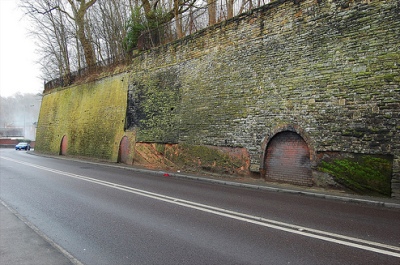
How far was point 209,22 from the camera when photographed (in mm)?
16891

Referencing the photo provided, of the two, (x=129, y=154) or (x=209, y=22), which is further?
(x=129, y=154)

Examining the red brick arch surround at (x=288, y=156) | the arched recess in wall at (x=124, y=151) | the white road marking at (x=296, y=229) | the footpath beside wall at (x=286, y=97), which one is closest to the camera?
the white road marking at (x=296, y=229)

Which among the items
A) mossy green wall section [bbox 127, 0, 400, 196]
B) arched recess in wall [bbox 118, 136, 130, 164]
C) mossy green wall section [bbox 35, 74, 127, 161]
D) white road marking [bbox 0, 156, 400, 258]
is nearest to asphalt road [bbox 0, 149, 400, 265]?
white road marking [bbox 0, 156, 400, 258]

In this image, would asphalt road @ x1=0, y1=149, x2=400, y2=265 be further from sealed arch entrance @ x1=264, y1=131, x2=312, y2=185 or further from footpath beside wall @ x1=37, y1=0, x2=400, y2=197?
footpath beside wall @ x1=37, y1=0, x2=400, y2=197

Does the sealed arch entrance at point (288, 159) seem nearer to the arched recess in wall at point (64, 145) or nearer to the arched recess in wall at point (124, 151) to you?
the arched recess in wall at point (124, 151)

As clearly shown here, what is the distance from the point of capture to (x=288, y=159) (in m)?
10.9

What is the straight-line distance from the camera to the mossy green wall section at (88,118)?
20875 millimetres

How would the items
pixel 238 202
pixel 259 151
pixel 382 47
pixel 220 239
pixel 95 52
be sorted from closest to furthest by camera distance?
1. pixel 220 239
2. pixel 238 202
3. pixel 382 47
4. pixel 259 151
5. pixel 95 52

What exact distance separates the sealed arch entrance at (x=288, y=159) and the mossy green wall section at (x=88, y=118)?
11736 mm

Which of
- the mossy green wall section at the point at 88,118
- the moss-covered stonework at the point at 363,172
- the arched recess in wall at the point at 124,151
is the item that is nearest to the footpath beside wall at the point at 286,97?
the moss-covered stonework at the point at 363,172

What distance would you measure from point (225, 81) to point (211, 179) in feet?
14.6

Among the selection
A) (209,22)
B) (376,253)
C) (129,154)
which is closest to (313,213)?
(376,253)

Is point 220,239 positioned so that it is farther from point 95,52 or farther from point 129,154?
point 95,52

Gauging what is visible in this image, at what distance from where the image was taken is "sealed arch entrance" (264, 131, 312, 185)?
33.9 feet
